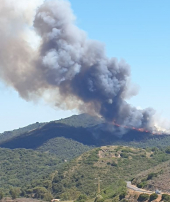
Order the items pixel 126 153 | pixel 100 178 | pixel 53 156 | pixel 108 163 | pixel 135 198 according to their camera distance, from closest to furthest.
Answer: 1. pixel 135 198
2. pixel 100 178
3. pixel 108 163
4. pixel 126 153
5. pixel 53 156

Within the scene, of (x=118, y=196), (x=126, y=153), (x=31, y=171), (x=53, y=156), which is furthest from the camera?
(x=53, y=156)

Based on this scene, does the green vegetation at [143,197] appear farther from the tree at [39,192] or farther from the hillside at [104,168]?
the tree at [39,192]

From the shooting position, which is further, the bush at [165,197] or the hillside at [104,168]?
the hillside at [104,168]

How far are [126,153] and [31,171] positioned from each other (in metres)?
40.2

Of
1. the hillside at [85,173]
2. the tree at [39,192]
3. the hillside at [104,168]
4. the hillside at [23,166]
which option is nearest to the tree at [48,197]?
the hillside at [85,173]

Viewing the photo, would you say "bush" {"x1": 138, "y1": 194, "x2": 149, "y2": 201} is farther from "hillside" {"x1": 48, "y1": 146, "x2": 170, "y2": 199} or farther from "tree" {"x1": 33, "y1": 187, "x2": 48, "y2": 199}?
"tree" {"x1": 33, "y1": 187, "x2": 48, "y2": 199}

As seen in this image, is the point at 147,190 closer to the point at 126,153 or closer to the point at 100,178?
the point at 100,178

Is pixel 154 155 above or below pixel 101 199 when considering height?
above

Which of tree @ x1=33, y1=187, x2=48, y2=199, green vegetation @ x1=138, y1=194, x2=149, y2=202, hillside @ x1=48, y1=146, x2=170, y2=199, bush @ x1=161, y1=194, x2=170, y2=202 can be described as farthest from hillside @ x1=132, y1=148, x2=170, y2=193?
tree @ x1=33, y1=187, x2=48, y2=199

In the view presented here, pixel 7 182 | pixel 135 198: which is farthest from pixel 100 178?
pixel 135 198

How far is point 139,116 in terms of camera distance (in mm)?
194375

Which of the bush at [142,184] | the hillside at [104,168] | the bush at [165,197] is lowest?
the bush at [165,197]

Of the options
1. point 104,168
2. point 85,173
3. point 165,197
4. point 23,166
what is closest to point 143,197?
point 165,197

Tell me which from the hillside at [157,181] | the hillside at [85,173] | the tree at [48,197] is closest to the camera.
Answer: the hillside at [157,181]
